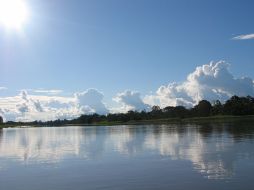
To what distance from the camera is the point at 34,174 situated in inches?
1344

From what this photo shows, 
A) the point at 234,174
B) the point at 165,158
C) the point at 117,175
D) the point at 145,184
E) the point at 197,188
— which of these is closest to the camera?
the point at 197,188

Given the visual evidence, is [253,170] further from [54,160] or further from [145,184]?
[54,160]

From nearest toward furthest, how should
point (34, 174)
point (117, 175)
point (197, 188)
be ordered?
point (197, 188) < point (117, 175) < point (34, 174)

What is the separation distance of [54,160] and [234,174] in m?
20.9

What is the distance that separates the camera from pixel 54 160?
1730 inches

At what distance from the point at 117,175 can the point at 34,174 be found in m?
7.19

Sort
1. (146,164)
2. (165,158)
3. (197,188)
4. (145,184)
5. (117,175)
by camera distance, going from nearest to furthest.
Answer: (197,188)
(145,184)
(117,175)
(146,164)
(165,158)

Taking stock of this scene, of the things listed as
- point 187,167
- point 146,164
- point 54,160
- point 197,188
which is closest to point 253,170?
point 187,167

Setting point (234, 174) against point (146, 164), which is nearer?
point (234, 174)

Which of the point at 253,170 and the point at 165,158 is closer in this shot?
the point at 253,170

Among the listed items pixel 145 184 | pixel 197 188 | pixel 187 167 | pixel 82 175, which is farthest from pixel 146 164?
pixel 197 188

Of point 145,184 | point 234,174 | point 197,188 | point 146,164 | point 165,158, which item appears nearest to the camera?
point 197,188

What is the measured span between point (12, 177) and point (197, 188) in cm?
1551

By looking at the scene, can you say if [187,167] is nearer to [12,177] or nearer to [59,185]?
[59,185]
